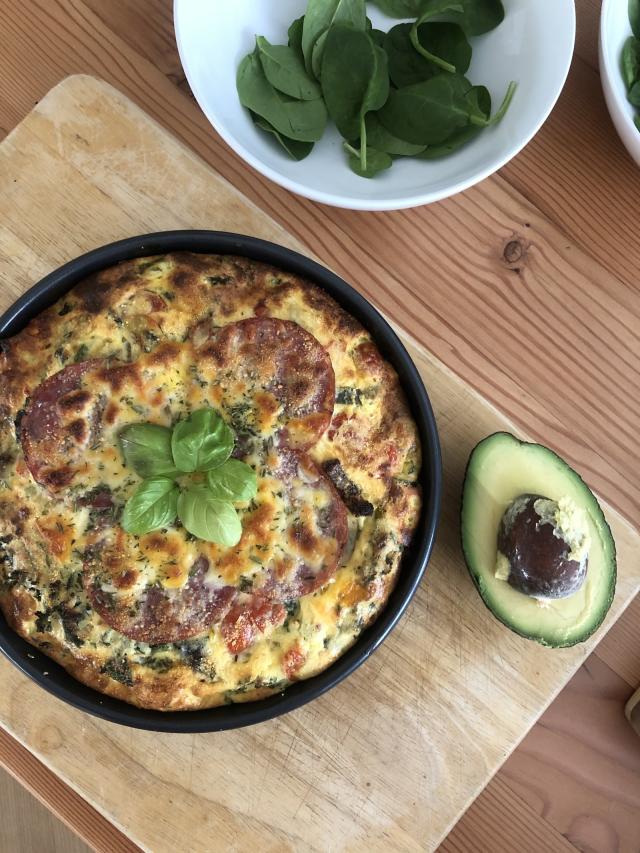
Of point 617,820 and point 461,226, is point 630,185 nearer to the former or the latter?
point 461,226

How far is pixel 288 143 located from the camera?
2158 millimetres

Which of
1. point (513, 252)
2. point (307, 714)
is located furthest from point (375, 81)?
point (307, 714)

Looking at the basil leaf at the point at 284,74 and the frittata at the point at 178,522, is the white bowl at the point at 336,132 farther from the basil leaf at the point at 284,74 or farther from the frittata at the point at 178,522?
the frittata at the point at 178,522

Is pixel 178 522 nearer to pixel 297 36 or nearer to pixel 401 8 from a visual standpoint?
pixel 297 36

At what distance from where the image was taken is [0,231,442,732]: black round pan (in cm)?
183

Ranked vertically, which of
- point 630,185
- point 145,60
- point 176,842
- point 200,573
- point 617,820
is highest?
point 145,60

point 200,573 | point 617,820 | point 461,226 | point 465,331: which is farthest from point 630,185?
point 617,820

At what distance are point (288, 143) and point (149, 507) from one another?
3.59 ft

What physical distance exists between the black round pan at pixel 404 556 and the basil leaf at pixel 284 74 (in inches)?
18.4

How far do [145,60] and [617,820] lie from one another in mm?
2716

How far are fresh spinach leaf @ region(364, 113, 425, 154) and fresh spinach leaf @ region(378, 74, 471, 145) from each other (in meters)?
0.01

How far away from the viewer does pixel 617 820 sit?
2428 mm

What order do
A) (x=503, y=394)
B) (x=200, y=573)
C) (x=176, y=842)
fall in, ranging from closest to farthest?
1. (x=200, y=573)
2. (x=176, y=842)
3. (x=503, y=394)

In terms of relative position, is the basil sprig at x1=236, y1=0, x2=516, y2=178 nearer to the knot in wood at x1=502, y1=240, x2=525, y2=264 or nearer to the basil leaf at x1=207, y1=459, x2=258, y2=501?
the knot in wood at x1=502, y1=240, x2=525, y2=264
